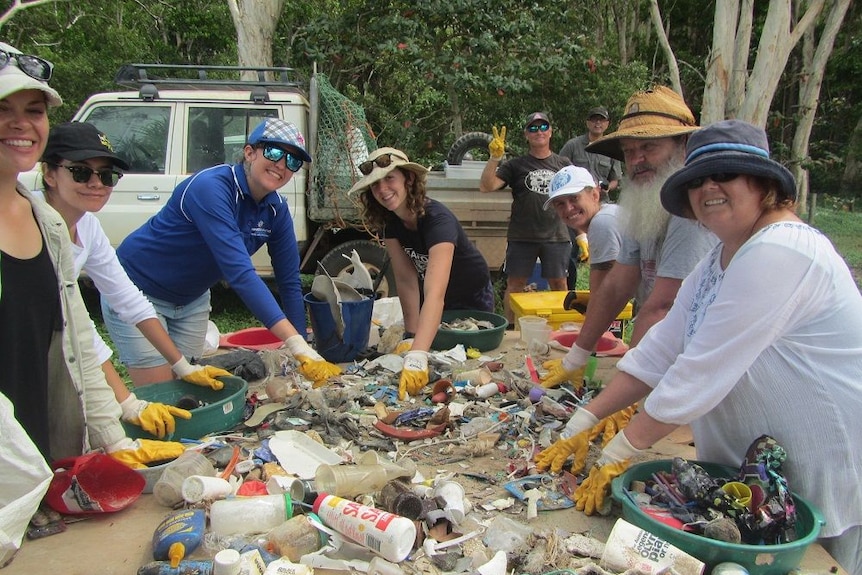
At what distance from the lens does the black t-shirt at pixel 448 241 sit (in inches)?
128

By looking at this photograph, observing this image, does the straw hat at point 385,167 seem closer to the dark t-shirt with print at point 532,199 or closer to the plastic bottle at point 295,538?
the plastic bottle at point 295,538

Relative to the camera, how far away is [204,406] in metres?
2.32

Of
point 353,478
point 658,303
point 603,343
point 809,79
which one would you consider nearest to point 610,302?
point 658,303

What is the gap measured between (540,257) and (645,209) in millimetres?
2984

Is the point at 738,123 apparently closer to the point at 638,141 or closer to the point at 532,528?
the point at 638,141

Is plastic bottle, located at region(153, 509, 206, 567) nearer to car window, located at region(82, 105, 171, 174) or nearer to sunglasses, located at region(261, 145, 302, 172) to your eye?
sunglasses, located at region(261, 145, 302, 172)

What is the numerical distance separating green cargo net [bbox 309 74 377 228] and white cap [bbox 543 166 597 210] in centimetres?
298

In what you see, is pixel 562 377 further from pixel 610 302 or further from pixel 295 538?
pixel 295 538

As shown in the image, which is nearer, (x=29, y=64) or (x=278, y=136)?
(x=29, y=64)

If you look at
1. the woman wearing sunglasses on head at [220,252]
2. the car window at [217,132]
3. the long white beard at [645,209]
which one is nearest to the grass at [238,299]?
the car window at [217,132]

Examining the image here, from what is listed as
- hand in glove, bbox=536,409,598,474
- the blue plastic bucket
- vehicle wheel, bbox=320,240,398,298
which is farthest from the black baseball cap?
vehicle wheel, bbox=320,240,398,298

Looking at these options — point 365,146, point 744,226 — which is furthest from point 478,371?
point 365,146

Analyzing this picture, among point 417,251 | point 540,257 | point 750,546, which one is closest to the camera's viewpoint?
point 750,546

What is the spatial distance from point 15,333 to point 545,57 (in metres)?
9.31
